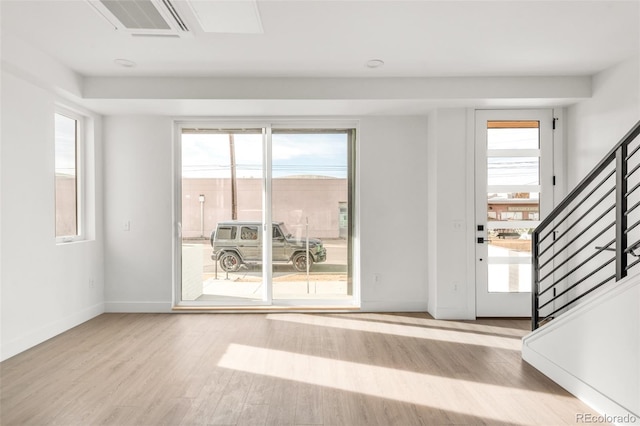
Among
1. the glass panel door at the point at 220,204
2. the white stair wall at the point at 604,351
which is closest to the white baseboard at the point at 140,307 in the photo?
A: the glass panel door at the point at 220,204

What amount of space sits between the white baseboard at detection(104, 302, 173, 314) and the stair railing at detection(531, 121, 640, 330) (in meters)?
4.03

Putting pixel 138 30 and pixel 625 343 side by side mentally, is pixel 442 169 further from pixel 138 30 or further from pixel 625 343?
pixel 138 30

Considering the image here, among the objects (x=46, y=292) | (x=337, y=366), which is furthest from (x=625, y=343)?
(x=46, y=292)

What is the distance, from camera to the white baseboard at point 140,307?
195 inches

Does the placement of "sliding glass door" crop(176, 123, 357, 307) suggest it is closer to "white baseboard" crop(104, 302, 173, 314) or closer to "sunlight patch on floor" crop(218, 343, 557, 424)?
"white baseboard" crop(104, 302, 173, 314)

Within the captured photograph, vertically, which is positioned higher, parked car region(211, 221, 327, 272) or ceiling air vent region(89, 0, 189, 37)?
ceiling air vent region(89, 0, 189, 37)

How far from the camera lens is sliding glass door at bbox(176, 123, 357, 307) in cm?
512

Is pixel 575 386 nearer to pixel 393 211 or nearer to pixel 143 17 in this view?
pixel 393 211

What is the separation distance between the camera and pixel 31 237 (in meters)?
3.71

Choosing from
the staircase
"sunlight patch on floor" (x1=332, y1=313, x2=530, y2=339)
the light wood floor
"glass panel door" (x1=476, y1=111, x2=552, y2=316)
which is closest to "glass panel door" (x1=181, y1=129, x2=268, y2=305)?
the light wood floor

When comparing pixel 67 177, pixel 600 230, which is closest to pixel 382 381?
pixel 600 230

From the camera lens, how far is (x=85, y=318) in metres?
4.59

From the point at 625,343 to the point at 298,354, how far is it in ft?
7.69
